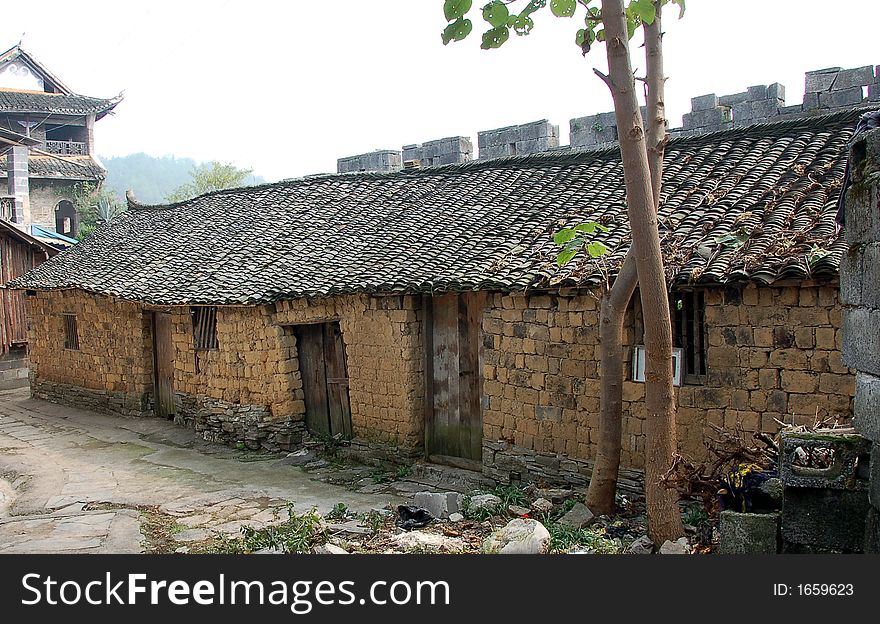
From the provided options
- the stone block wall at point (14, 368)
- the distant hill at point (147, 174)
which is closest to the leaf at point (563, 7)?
the stone block wall at point (14, 368)

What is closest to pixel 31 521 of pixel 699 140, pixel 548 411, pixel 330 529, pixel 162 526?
pixel 162 526

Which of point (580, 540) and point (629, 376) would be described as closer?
point (580, 540)

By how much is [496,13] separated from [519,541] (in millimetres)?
3666

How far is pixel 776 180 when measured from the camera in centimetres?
945

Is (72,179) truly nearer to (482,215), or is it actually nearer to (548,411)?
(482,215)

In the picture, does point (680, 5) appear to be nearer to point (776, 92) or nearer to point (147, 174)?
point (776, 92)

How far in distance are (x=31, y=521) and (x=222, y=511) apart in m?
1.87

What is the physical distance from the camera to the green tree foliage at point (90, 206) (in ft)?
117

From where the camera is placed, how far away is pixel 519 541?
6.18 metres

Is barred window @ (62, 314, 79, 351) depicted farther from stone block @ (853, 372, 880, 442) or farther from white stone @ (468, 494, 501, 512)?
stone block @ (853, 372, 880, 442)

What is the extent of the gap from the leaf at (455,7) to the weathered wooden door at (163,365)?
1046 centimetres

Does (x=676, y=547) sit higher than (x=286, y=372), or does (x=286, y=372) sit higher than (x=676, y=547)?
(x=286, y=372)

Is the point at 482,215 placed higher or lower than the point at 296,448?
higher

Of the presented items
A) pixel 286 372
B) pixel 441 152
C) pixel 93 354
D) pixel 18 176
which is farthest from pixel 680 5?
pixel 18 176
